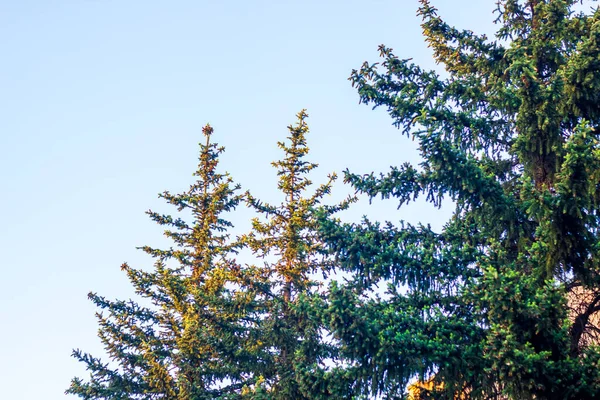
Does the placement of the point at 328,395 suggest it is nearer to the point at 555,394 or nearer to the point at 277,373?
the point at 555,394

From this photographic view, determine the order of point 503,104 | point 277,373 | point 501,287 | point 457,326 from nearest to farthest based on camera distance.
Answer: point 501,287
point 457,326
point 503,104
point 277,373

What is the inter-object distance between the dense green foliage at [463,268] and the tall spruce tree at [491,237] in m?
0.03

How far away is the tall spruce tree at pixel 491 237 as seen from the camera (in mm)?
7859

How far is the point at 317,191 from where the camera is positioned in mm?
19891

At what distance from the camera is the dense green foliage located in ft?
26.5

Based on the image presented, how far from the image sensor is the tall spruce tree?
25.8ft

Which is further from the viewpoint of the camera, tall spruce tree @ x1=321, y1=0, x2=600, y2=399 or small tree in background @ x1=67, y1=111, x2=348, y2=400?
small tree in background @ x1=67, y1=111, x2=348, y2=400

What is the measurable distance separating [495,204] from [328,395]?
15.4ft

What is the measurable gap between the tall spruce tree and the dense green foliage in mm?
30

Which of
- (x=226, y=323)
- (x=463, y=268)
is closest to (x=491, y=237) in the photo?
(x=463, y=268)

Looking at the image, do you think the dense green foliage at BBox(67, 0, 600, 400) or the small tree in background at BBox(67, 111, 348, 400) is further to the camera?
the small tree in background at BBox(67, 111, 348, 400)

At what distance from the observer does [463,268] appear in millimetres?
10812

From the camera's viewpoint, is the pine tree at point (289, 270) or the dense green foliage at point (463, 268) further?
the pine tree at point (289, 270)

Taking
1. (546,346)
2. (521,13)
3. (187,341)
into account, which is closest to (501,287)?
(546,346)
